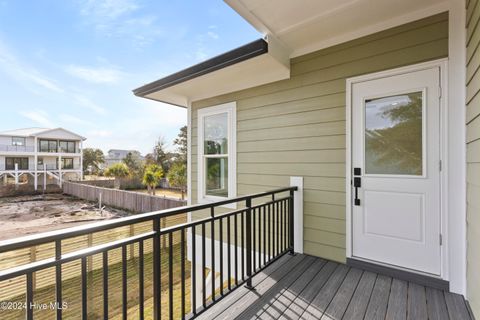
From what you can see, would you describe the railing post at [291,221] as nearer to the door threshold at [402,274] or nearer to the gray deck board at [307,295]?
the gray deck board at [307,295]

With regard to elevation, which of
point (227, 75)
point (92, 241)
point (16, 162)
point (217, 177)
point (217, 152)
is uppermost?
point (227, 75)

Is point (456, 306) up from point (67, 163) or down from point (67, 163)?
down

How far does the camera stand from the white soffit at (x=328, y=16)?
79.1 inches

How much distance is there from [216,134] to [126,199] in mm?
9862

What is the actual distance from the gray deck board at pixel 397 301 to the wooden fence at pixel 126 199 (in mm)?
7837

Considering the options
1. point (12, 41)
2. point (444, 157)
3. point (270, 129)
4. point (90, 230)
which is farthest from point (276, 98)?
point (12, 41)

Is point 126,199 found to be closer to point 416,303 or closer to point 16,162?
point 416,303

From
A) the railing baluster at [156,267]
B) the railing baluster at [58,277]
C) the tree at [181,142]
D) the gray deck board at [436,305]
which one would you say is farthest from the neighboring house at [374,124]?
the tree at [181,142]

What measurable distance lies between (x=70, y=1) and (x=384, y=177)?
10038mm

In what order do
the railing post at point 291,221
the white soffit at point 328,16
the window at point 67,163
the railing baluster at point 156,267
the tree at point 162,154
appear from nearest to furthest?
1. the railing baluster at point 156,267
2. the white soffit at point 328,16
3. the railing post at point 291,221
4. the tree at point 162,154
5. the window at point 67,163

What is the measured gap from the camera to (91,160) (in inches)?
1024

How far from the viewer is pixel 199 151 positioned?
4109 mm

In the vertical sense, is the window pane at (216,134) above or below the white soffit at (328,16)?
below

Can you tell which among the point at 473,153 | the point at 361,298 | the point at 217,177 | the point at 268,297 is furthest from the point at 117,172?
the point at 473,153
